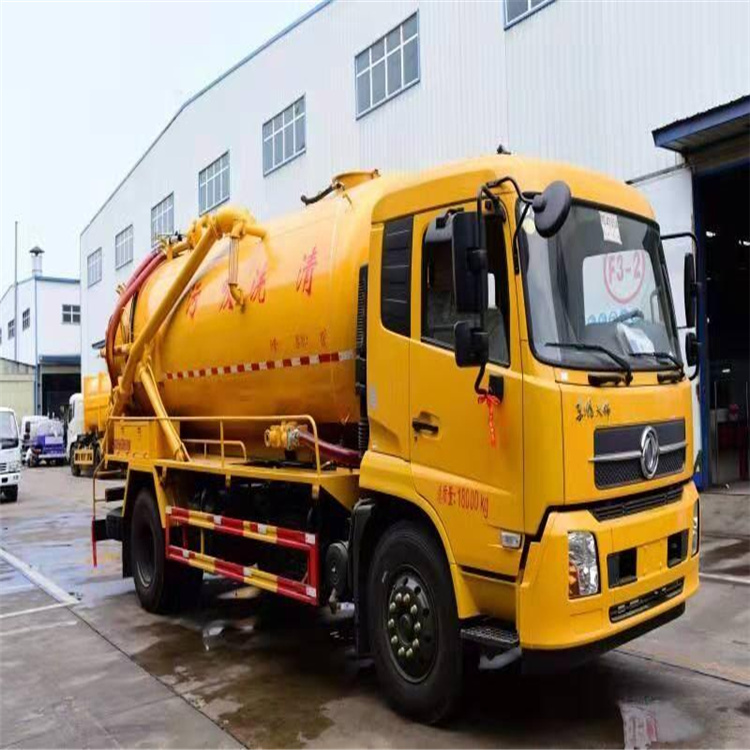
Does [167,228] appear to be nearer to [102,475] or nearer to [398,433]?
[102,475]

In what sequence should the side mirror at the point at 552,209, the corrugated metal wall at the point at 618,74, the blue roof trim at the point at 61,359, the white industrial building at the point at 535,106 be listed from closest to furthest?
the side mirror at the point at 552,209 < the corrugated metal wall at the point at 618,74 < the white industrial building at the point at 535,106 < the blue roof trim at the point at 61,359

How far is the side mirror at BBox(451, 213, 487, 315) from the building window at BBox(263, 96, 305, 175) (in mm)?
17087

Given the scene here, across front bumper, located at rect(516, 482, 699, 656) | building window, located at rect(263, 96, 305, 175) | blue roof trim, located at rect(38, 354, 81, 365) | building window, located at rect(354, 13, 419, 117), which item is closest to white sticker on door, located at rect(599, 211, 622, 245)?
front bumper, located at rect(516, 482, 699, 656)

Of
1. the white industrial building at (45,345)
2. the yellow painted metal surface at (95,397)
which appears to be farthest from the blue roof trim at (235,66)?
the white industrial building at (45,345)

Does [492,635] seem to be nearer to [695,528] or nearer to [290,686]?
[695,528]

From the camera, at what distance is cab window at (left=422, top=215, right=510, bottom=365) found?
13.4ft

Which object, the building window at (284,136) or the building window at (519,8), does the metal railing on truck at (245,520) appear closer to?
the building window at (519,8)

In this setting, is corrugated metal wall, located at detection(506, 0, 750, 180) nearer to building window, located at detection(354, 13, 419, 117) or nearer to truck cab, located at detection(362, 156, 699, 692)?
building window, located at detection(354, 13, 419, 117)

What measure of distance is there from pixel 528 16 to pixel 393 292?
1056cm

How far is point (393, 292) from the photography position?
15.6ft

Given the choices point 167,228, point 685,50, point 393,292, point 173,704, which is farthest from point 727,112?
point 167,228

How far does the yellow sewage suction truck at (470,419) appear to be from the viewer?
3871 millimetres

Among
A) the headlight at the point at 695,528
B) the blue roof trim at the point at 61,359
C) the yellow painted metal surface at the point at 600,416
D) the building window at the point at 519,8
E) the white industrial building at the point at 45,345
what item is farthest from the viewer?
the blue roof trim at the point at 61,359

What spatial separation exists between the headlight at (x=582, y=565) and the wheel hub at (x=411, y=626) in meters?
0.90
